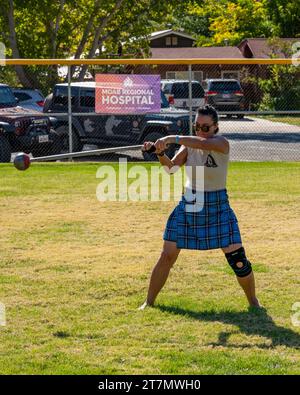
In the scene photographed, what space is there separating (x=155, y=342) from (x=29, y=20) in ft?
99.6

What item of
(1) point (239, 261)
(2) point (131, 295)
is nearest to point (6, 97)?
(2) point (131, 295)

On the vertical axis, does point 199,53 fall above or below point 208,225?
below

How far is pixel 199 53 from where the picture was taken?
57.8m

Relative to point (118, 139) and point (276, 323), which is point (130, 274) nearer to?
point (276, 323)

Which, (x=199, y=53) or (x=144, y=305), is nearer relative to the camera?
(x=144, y=305)

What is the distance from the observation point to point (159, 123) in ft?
63.0

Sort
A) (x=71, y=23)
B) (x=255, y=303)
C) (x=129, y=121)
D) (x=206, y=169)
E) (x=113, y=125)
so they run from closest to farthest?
(x=206, y=169) < (x=255, y=303) < (x=129, y=121) < (x=113, y=125) < (x=71, y=23)

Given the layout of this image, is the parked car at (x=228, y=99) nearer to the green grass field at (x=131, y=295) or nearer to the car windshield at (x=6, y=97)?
the car windshield at (x=6, y=97)

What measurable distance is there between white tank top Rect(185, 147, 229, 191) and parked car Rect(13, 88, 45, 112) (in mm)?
18188

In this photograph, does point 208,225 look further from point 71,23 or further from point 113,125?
point 71,23

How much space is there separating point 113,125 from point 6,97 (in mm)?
2473

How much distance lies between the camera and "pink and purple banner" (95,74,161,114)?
19.1 metres

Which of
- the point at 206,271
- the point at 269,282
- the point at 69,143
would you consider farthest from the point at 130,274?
the point at 69,143

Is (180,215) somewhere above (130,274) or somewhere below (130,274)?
above
